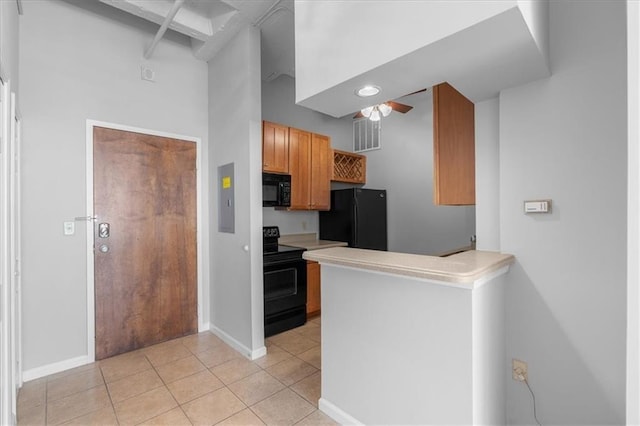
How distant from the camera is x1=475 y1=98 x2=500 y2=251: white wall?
1.86 metres

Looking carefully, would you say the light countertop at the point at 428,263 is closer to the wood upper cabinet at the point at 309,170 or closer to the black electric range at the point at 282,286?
the black electric range at the point at 282,286

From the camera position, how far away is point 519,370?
66.8 inches

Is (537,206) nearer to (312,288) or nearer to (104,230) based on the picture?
(312,288)

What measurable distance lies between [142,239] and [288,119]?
2.42 metres

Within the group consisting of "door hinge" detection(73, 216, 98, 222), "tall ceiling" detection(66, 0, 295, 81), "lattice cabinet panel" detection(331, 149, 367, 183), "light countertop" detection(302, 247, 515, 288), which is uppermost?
"tall ceiling" detection(66, 0, 295, 81)

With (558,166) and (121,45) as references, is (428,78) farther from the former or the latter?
(121,45)

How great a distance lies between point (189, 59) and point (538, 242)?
3.58m

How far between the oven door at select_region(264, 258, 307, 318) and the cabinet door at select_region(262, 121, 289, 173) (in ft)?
3.62

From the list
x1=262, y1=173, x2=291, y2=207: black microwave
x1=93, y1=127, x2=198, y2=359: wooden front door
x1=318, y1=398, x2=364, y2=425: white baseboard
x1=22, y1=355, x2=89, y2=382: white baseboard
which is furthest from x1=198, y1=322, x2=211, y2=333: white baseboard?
→ x1=318, y1=398, x2=364, y2=425: white baseboard

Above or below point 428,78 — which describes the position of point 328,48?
above

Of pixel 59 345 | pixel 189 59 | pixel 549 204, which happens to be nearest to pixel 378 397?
pixel 549 204

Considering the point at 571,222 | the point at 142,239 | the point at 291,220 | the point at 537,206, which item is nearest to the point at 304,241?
the point at 291,220

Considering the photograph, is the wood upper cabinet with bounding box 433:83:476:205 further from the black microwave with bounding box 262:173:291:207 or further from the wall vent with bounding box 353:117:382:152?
the wall vent with bounding box 353:117:382:152

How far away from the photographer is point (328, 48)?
5.53ft
